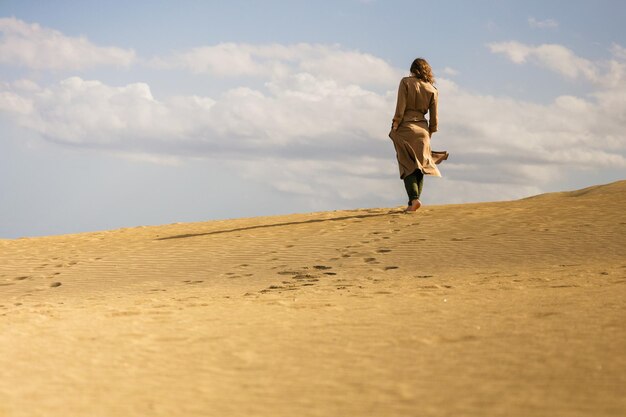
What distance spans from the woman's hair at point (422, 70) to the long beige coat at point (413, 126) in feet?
0.25

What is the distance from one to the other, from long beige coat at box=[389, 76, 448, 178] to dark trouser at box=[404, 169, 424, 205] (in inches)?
4.0

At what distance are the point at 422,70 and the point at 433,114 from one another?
798 millimetres

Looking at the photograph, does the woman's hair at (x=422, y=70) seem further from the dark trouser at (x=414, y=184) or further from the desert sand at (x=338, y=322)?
the desert sand at (x=338, y=322)

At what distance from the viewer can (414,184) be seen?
13609 mm

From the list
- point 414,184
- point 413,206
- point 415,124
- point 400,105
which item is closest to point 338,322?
point 414,184

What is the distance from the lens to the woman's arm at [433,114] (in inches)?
533

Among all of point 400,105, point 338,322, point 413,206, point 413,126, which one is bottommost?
point 338,322

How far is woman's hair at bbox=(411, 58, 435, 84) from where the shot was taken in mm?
13406

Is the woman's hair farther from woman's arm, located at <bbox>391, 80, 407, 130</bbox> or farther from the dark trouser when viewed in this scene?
the dark trouser

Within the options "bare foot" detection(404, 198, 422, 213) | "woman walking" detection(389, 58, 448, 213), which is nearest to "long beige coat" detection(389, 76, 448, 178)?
"woman walking" detection(389, 58, 448, 213)

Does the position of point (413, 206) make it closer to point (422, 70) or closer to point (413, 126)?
point (413, 126)

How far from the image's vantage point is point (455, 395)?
4.23 meters

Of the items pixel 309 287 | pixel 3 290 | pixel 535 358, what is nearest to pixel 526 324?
pixel 535 358

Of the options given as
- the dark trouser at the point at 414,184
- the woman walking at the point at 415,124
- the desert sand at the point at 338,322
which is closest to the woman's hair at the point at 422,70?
the woman walking at the point at 415,124
